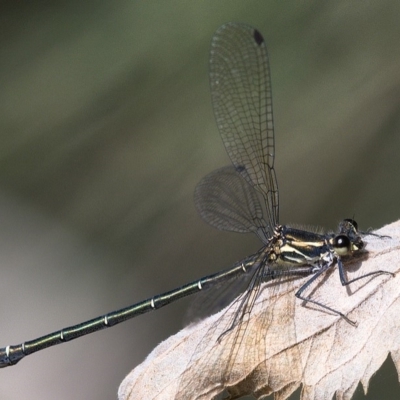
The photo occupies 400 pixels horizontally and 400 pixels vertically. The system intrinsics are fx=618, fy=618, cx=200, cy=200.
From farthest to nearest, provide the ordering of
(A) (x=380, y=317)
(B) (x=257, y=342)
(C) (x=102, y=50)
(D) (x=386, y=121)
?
1. (C) (x=102, y=50)
2. (D) (x=386, y=121)
3. (B) (x=257, y=342)
4. (A) (x=380, y=317)

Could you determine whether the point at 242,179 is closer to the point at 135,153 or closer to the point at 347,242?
the point at 347,242

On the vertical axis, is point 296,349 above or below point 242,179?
below

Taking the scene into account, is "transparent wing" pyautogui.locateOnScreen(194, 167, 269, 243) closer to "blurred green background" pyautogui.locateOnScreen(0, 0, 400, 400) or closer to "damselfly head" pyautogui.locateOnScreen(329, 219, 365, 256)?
"damselfly head" pyautogui.locateOnScreen(329, 219, 365, 256)

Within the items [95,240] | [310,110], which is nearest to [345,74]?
[310,110]

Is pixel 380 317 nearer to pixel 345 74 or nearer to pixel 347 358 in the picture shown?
pixel 347 358

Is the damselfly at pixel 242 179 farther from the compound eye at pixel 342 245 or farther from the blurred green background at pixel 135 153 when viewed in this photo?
the blurred green background at pixel 135 153

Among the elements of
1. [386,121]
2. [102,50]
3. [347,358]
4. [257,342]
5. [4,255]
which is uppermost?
[102,50]

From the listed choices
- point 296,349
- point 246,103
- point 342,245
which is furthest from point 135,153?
point 296,349
